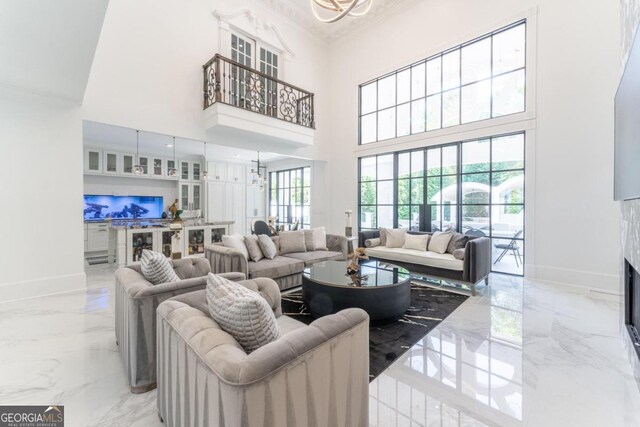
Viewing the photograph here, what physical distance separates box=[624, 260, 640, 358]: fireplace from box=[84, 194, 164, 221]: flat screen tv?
917 centimetres

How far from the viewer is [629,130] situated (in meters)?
2.06

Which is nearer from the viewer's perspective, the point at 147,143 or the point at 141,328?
the point at 141,328

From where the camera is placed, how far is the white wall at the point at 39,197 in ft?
12.1

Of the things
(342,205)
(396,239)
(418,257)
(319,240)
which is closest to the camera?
(418,257)

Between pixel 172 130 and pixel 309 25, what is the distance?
4512 mm

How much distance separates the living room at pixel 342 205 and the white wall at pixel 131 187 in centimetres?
6

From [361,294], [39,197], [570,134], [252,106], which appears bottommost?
[361,294]

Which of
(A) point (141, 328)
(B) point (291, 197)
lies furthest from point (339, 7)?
(B) point (291, 197)

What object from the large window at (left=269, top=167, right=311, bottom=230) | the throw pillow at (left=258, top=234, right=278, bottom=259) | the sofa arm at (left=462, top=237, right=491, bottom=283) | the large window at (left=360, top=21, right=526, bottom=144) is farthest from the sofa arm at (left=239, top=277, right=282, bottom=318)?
the large window at (left=269, top=167, right=311, bottom=230)

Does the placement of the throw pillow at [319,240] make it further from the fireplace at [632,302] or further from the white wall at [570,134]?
the fireplace at [632,302]

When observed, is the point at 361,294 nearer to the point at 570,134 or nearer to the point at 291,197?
the point at 570,134

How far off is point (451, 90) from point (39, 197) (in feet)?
23.1

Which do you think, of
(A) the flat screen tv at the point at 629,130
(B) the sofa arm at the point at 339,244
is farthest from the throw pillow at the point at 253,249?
(A) the flat screen tv at the point at 629,130

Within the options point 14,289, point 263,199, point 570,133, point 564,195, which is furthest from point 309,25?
point 14,289
